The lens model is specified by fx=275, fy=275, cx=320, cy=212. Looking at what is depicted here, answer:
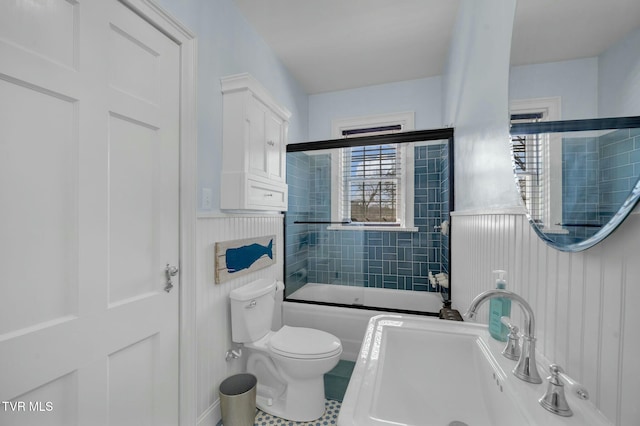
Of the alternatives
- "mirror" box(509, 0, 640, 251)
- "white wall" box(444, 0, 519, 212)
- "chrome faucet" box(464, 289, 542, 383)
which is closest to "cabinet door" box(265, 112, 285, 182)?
"white wall" box(444, 0, 519, 212)

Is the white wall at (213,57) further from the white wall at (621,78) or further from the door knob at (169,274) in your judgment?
the white wall at (621,78)

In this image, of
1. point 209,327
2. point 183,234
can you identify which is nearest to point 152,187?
point 183,234

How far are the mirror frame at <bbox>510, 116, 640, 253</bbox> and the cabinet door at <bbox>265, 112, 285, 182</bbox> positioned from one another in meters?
1.53

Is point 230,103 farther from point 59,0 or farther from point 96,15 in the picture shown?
point 59,0

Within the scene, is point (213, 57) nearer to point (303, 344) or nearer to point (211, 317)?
point (211, 317)

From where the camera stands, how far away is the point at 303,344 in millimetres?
1655

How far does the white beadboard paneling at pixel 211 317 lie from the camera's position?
1.48m

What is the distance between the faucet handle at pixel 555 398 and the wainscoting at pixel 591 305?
0.21ft

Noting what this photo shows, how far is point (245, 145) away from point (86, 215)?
90 centimetres

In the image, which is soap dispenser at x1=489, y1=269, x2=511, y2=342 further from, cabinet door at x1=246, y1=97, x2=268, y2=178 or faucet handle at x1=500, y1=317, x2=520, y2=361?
cabinet door at x1=246, y1=97, x2=268, y2=178

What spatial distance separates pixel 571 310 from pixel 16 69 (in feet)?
5.36

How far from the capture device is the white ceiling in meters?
0.59

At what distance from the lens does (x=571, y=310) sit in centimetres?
64

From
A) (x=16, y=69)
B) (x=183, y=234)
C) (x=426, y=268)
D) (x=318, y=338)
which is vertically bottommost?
(x=318, y=338)
